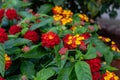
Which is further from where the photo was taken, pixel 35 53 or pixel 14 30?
pixel 14 30

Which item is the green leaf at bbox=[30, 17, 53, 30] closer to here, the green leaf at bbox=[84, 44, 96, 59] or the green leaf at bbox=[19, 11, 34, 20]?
the green leaf at bbox=[19, 11, 34, 20]

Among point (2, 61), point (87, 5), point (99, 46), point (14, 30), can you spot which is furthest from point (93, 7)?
point (2, 61)

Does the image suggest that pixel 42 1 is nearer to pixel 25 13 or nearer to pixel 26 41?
pixel 25 13

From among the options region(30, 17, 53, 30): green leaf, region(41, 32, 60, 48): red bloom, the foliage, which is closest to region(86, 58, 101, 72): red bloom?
region(41, 32, 60, 48): red bloom

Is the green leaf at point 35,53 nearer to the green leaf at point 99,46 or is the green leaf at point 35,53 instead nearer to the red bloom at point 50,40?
the red bloom at point 50,40

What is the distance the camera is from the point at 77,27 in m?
3.02

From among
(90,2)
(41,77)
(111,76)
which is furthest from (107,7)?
(41,77)

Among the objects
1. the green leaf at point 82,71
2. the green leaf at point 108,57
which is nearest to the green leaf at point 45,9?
the green leaf at point 108,57

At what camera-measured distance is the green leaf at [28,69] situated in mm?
2662

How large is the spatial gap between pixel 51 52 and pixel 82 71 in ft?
1.39

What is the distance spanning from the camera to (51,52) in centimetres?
277

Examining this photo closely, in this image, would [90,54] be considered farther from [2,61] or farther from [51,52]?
[2,61]

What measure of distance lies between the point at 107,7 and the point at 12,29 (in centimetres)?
230

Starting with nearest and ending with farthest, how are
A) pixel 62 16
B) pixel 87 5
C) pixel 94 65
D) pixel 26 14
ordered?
1. pixel 94 65
2. pixel 26 14
3. pixel 62 16
4. pixel 87 5
